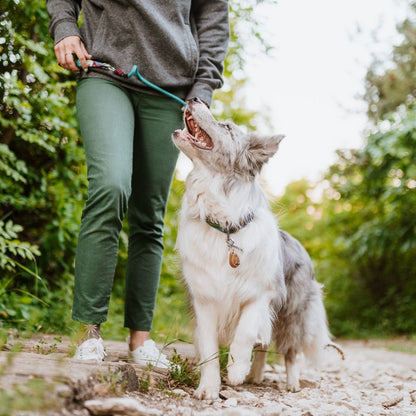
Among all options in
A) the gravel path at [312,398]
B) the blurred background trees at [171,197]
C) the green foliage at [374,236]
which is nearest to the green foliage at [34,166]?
the blurred background trees at [171,197]

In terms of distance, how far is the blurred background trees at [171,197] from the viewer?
11.7 ft

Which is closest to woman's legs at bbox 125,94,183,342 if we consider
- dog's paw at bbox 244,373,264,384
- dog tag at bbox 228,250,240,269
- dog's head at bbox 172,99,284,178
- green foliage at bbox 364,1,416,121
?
dog's head at bbox 172,99,284,178

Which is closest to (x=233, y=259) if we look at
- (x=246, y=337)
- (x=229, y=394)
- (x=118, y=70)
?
(x=246, y=337)

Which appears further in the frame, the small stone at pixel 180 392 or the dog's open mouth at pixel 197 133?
the dog's open mouth at pixel 197 133

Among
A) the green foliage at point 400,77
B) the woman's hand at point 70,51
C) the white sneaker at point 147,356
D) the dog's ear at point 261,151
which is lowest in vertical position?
the white sneaker at point 147,356

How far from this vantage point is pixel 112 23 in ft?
9.01

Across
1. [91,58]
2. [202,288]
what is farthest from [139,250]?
[91,58]

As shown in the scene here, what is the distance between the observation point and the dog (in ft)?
8.80

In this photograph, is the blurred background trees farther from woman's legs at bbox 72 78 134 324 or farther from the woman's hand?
the woman's hand

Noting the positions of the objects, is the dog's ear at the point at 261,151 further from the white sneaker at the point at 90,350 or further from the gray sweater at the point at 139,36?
the white sneaker at the point at 90,350

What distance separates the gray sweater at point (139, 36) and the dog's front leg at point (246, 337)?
1274 millimetres

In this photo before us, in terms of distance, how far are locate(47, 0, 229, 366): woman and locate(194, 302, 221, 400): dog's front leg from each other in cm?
23

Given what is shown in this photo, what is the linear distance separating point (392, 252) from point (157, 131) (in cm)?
753

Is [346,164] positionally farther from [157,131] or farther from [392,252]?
[157,131]
